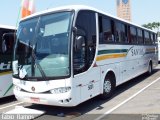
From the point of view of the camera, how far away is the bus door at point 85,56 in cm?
835

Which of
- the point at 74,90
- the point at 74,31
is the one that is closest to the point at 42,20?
the point at 74,31

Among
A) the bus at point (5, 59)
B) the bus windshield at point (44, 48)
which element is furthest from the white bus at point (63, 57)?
the bus at point (5, 59)

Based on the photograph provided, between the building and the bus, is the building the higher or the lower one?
the higher one

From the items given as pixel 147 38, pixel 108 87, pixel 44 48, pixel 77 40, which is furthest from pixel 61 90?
pixel 147 38

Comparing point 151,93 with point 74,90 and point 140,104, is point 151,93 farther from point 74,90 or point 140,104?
point 74,90

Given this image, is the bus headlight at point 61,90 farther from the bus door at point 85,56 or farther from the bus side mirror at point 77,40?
the bus side mirror at point 77,40

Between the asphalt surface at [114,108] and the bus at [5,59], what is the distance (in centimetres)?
59

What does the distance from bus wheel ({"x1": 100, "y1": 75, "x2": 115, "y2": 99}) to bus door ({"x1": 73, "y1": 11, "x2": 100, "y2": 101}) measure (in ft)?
2.08

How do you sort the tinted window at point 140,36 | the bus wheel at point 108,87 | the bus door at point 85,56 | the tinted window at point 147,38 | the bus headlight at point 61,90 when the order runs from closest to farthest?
1. the bus headlight at point 61,90
2. the bus door at point 85,56
3. the bus wheel at point 108,87
4. the tinted window at point 140,36
5. the tinted window at point 147,38

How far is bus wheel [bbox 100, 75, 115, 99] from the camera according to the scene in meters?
10.3

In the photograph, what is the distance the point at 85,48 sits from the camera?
8.88 meters

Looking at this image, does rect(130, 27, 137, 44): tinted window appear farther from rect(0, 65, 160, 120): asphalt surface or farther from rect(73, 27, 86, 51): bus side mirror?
rect(73, 27, 86, 51): bus side mirror

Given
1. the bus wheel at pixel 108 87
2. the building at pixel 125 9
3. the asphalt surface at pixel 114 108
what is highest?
the building at pixel 125 9

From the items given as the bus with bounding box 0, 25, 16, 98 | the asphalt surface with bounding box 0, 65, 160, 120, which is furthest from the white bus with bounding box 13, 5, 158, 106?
the bus with bounding box 0, 25, 16, 98
